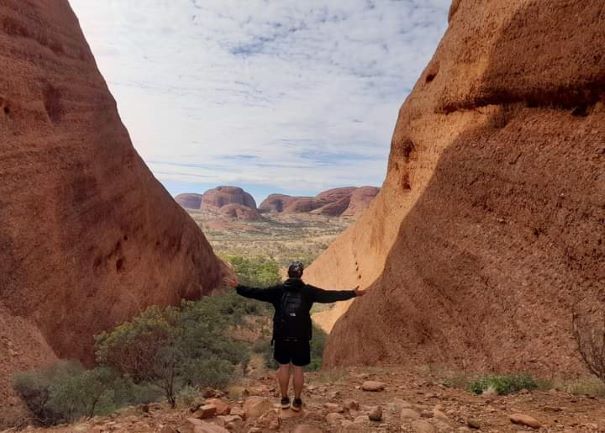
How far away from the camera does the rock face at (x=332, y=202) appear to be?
114625 mm

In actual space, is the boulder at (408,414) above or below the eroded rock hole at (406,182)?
below

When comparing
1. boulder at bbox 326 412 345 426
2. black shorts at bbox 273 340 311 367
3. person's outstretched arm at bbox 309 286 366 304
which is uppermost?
person's outstretched arm at bbox 309 286 366 304

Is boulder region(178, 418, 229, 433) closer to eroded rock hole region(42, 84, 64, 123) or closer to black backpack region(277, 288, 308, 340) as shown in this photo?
black backpack region(277, 288, 308, 340)

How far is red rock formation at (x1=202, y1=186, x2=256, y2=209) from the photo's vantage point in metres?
142

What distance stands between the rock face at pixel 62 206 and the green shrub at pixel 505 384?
24.0ft

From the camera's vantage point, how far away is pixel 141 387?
8758mm

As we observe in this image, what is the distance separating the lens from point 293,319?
16.4ft

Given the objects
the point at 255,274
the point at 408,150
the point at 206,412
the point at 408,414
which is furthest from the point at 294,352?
the point at 255,274

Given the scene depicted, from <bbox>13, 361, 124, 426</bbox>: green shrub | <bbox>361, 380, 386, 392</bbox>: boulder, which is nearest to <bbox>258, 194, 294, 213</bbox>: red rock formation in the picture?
<bbox>13, 361, 124, 426</bbox>: green shrub

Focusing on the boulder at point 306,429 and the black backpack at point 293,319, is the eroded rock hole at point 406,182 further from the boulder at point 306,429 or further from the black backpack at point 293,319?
the boulder at point 306,429

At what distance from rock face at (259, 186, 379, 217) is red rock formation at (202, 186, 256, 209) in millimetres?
9219

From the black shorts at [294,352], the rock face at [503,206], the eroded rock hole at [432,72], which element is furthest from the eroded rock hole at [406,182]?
the black shorts at [294,352]

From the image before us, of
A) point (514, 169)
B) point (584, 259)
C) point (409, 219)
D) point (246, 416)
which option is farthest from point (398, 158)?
point (246, 416)

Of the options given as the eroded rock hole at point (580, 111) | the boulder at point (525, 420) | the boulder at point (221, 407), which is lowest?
the boulder at point (221, 407)
